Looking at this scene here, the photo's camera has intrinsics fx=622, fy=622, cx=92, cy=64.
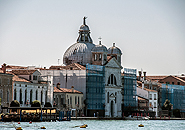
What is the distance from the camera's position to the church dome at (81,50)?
126 meters

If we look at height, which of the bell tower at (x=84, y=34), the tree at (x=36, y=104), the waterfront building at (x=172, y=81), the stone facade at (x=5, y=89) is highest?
the bell tower at (x=84, y=34)

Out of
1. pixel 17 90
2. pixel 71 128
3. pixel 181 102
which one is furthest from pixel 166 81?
pixel 71 128

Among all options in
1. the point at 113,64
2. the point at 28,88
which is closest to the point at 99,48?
the point at 113,64

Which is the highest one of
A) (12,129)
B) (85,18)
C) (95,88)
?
(85,18)

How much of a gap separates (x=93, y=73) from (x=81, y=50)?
11.2m

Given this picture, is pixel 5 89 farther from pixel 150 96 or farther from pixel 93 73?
pixel 150 96

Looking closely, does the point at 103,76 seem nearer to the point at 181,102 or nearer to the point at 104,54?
the point at 104,54

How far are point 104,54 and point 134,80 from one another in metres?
12.0

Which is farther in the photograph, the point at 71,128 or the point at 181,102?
the point at 181,102

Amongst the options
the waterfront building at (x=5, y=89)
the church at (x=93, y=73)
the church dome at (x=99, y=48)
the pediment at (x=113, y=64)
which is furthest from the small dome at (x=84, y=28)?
the waterfront building at (x=5, y=89)

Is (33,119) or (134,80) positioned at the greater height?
(134,80)

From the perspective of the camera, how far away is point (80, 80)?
380ft

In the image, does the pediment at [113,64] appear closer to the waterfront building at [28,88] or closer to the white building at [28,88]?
the waterfront building at [28,88]

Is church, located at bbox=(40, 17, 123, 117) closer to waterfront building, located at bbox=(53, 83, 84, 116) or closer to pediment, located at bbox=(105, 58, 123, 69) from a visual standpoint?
pediment, located at bbox=(105, 58, 123, 69)
